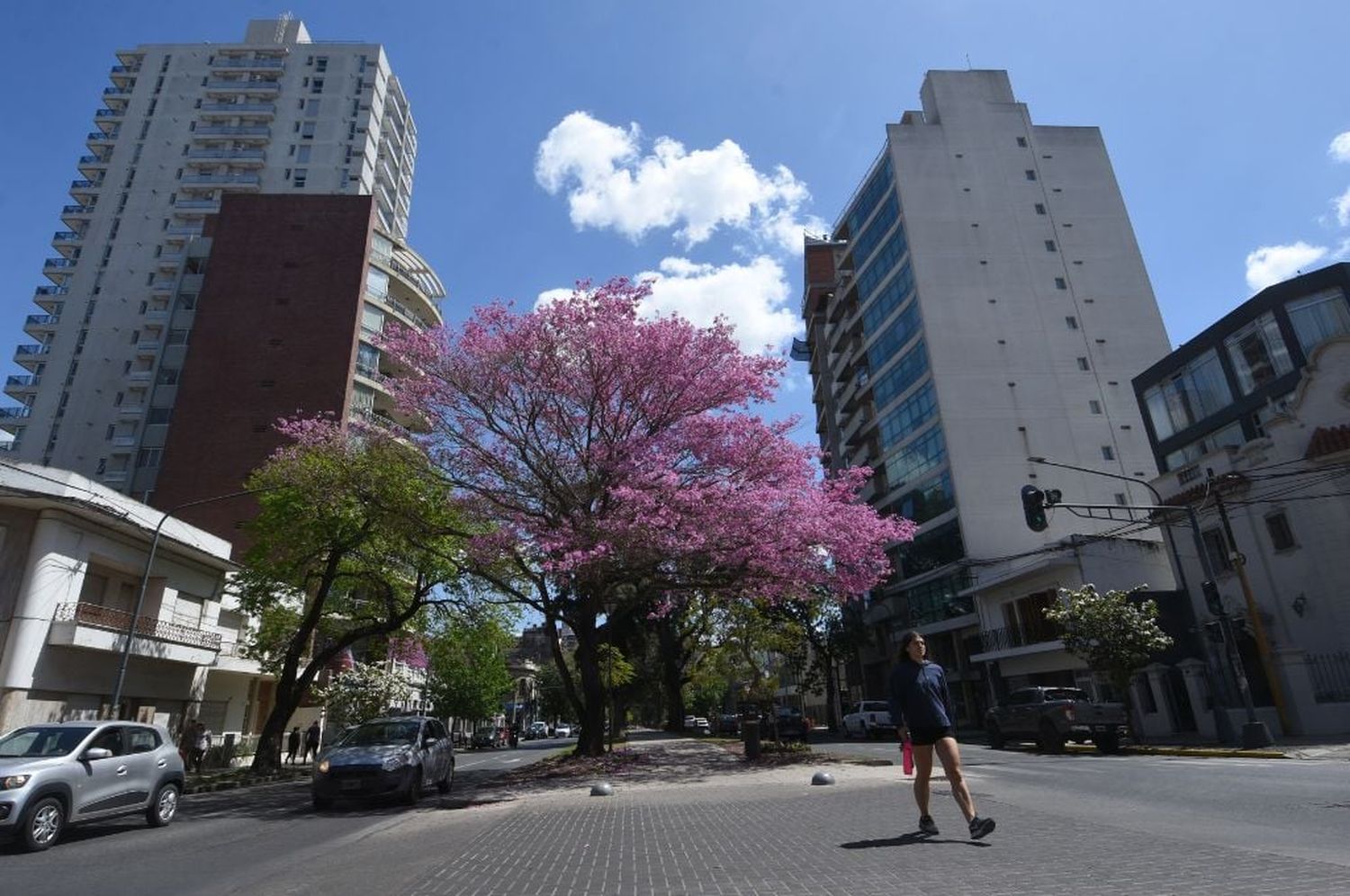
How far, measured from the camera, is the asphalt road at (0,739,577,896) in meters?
6.75

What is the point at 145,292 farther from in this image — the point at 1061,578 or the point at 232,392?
the point at 1061,578

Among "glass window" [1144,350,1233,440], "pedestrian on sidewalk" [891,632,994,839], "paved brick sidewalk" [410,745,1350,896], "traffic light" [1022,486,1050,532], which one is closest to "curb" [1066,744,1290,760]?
"traffic light" [1022,486,1050,532]

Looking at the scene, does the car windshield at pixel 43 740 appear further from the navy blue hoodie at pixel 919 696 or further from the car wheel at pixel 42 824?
the navy blue hoodie at pixel 919 696

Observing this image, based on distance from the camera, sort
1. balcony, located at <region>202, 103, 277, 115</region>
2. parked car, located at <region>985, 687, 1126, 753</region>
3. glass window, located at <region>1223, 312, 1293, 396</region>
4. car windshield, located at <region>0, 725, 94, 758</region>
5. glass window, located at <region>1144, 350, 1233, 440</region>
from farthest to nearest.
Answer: balcony, located at <region>202, 103, 277, 115</region>
glass window, located at <region>1144, 350, 1233, 440</region>
glass window, located at <region>1223, 312, 1293, 396</region>
parked car, located at <region>985, 687, 1126, 753</region>
car windshield, located at <region>0, 725, 94, 758</region>

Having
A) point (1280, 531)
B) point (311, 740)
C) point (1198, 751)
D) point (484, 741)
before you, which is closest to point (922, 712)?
point (1198, 751)

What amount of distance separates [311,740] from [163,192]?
49057mm

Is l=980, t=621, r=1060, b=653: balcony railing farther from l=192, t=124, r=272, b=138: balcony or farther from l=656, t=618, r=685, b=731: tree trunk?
l=192, t=124, r=272, b=138: balcony

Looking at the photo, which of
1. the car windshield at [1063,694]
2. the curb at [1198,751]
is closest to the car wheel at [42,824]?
the curb at [1198,751]

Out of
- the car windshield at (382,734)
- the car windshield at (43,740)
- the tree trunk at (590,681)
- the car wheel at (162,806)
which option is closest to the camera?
the car windshield at (43,740)

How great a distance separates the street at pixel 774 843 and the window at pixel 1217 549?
563 inches

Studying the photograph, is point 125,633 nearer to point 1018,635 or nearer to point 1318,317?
point 1018,635

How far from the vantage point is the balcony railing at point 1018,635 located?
32.7 meters

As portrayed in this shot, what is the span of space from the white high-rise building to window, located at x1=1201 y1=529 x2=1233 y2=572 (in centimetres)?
4990

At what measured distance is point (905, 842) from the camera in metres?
6.65
